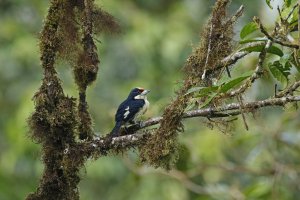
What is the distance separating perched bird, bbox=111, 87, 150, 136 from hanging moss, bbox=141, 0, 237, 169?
1.68ft

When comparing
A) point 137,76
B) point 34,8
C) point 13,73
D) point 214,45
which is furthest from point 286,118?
point 34,8

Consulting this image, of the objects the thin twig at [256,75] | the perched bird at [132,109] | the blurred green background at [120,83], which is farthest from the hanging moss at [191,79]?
the blurred green background at [120,83]

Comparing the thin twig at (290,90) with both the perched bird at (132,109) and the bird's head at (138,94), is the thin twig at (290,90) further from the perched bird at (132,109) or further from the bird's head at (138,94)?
the bird's head at (138,94)

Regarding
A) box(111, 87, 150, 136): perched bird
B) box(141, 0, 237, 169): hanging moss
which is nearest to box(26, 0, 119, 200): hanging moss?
box(141, 0, 237, 169): hanging moss

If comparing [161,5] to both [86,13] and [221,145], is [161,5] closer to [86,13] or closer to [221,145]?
[221,145]

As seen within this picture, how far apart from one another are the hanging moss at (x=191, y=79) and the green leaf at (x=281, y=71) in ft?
0.83

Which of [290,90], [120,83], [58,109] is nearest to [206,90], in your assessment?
[290,90]

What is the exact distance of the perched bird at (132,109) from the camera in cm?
366

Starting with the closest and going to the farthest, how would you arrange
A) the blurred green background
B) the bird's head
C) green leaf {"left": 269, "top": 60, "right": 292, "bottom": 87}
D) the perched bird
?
green leaf {"left": 269, "top": 60, "right": 292, "bottom": 87}
the perched bird
the bird's head
the blurred green background

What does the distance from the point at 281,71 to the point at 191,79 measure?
1.17 ft

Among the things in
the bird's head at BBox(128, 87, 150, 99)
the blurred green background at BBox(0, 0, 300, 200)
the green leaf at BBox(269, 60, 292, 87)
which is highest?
the blurred green background at BBox(0, 0, 300, 200)

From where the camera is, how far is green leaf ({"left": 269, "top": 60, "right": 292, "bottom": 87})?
2.84 metres

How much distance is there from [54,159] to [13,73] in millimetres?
6423

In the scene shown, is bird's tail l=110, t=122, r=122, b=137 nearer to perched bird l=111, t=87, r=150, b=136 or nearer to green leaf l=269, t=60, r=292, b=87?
perched bird l=111, t=87, r=150, b=136
